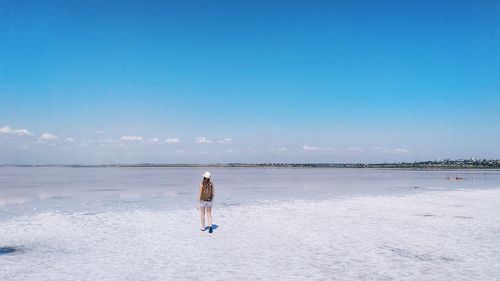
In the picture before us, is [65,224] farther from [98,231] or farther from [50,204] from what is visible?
[50,204]

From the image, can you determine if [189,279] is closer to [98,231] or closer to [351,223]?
[98,231]

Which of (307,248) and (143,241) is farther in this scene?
(143,241)


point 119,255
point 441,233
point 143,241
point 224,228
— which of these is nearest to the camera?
point 119,255

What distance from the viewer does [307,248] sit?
37.2ft

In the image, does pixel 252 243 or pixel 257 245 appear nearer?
pixel 257 245

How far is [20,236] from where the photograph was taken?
12867mm

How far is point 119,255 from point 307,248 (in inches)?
187

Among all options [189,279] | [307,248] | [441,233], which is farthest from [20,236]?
[441,233]

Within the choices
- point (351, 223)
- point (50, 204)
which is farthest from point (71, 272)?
point (50, 204)

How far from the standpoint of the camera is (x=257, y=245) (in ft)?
38.6

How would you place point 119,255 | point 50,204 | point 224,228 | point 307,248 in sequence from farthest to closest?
1. point 50,204
2. point 224,228
3. point 307,248
4. point 119,255

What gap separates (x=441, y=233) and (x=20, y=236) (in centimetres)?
1276

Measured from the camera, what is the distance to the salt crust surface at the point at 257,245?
9000mm

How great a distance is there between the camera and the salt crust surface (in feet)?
29.5
